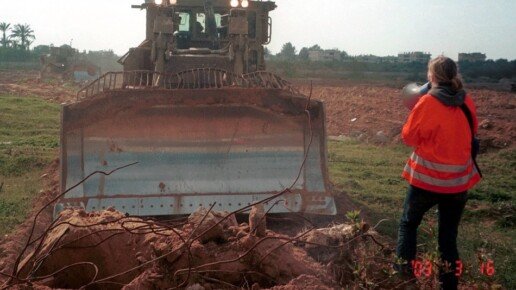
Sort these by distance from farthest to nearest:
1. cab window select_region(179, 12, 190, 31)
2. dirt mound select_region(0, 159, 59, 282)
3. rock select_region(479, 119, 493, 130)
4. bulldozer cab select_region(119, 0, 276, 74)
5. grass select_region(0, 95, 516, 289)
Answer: rock select_region(479, 119, 493, 130)
cab window select_region(179, 12, 190, 31)
bulldozer cab select_region(119, 0, 276, 74)
grass select_region(0, 95, 516, 289)
dirt mound select_region(0, 159, 59, 282)

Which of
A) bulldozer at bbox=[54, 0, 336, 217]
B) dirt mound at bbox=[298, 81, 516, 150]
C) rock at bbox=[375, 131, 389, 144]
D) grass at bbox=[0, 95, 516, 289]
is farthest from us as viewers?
rock at bbox=[375, 131, 389, 144]

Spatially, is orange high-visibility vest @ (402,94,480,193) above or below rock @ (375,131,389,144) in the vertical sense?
above

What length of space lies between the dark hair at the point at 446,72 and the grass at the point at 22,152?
4.73 m

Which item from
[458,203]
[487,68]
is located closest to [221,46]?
[458,203]

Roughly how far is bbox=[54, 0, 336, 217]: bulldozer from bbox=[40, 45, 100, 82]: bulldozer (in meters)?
33.8

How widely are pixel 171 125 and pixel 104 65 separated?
54.7 metres

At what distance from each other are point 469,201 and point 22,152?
7793mm

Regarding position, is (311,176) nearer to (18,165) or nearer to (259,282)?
(259,282)

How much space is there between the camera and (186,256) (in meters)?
4.14

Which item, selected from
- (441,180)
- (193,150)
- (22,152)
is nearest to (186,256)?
(441,180)

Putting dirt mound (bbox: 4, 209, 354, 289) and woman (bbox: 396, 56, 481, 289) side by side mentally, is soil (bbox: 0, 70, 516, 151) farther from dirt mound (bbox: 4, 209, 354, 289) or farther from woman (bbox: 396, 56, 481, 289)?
dirt mound (bbox: 4, 209, 354, 289)

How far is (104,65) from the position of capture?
5897 cm

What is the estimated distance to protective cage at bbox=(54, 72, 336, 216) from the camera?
20.2 feet

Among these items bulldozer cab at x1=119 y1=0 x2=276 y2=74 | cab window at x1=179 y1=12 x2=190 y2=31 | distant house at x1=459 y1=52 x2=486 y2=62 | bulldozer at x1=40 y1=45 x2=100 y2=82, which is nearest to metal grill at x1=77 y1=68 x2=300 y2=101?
bulldozer cab at x1=119 y1=0 x2=276 y2=74
